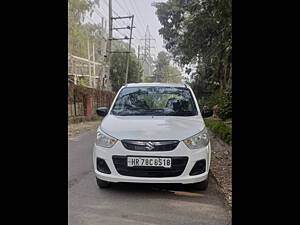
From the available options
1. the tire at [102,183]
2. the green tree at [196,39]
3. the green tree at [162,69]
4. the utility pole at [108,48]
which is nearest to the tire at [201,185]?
the tire at [102,183]

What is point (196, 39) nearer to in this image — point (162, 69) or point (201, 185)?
point (201, 185)

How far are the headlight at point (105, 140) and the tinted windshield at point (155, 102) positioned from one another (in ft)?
2.18

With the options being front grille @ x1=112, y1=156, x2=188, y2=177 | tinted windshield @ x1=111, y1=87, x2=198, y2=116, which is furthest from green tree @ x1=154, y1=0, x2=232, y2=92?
front grille @ x1=112, y1=156, x2=188, y2=177

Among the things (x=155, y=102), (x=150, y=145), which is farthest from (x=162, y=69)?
(x=150, y=145)

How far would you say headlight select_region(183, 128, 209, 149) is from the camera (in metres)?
3.79

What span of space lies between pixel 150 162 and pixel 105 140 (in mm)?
668

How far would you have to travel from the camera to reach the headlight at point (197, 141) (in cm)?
379

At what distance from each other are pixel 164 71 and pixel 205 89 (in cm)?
3231

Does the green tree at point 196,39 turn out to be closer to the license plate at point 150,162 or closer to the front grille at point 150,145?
the front grille at point 150,145

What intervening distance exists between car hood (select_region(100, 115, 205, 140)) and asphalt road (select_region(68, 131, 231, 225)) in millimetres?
793

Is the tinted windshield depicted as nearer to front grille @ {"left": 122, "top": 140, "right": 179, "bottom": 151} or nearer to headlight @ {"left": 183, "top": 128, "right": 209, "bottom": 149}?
headlight @ {"left": 183, "top": 128, "right": 209, "bottom": 149}
